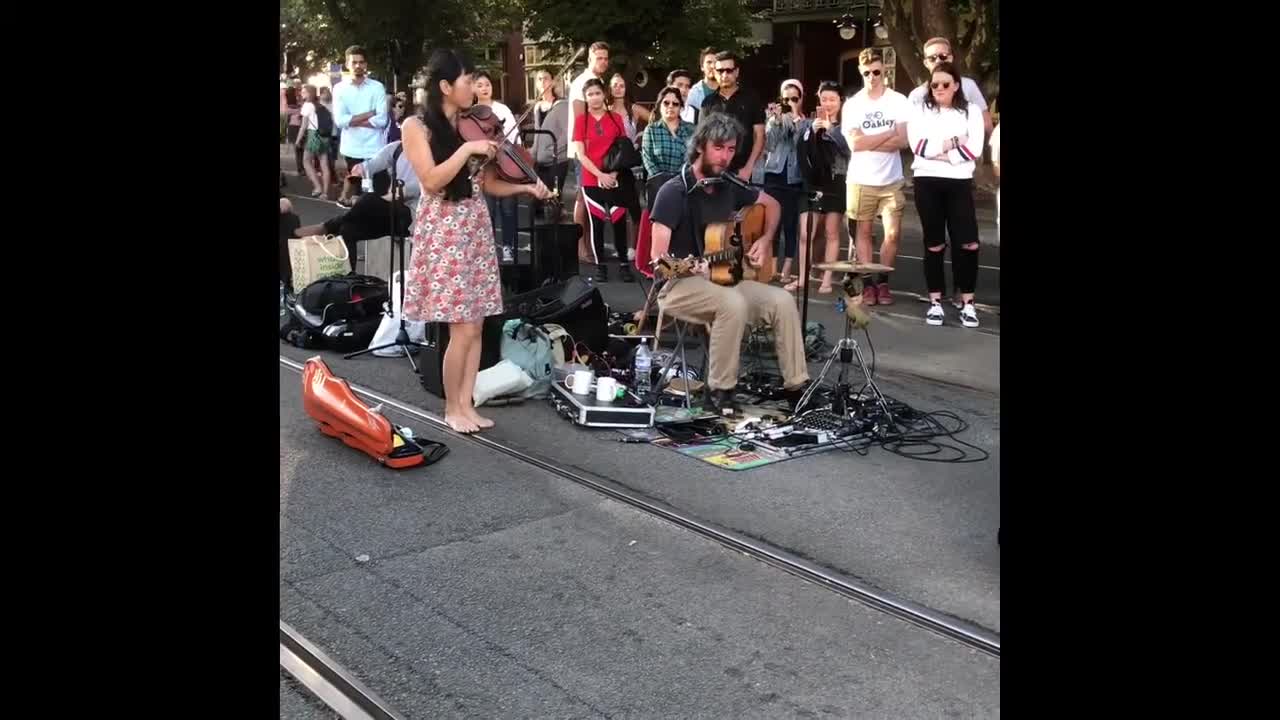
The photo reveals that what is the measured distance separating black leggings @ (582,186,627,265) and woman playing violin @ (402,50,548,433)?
5.14 m

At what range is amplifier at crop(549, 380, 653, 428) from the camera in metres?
6.72

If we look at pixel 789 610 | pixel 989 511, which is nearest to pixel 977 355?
pixel 989 511

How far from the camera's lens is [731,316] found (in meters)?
6.91

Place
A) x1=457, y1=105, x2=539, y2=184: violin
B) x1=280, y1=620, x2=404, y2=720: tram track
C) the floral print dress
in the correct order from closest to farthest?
x1=280, y1=620, x2=404, y2=720: tram track
the floral print dress
x1=457, y1=105, x2=539, y2=184: violin

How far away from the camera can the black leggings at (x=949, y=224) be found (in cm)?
941

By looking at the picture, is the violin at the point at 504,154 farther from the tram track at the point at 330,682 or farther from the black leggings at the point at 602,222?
the black leggings at the point at 602,222

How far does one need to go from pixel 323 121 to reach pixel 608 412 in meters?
15.1

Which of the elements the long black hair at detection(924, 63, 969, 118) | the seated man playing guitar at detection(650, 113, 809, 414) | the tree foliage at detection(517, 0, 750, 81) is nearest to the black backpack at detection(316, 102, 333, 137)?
the tree foliage at detection(517, 0, 750, 81)

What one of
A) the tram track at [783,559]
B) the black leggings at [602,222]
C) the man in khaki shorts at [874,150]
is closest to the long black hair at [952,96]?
the man in khaki shorts at [874,150]

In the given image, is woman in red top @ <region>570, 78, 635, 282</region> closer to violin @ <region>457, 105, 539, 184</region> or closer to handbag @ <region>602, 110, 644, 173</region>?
handbag @ <region>602, 110, 644, 173</region>

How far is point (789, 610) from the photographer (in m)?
4.31
